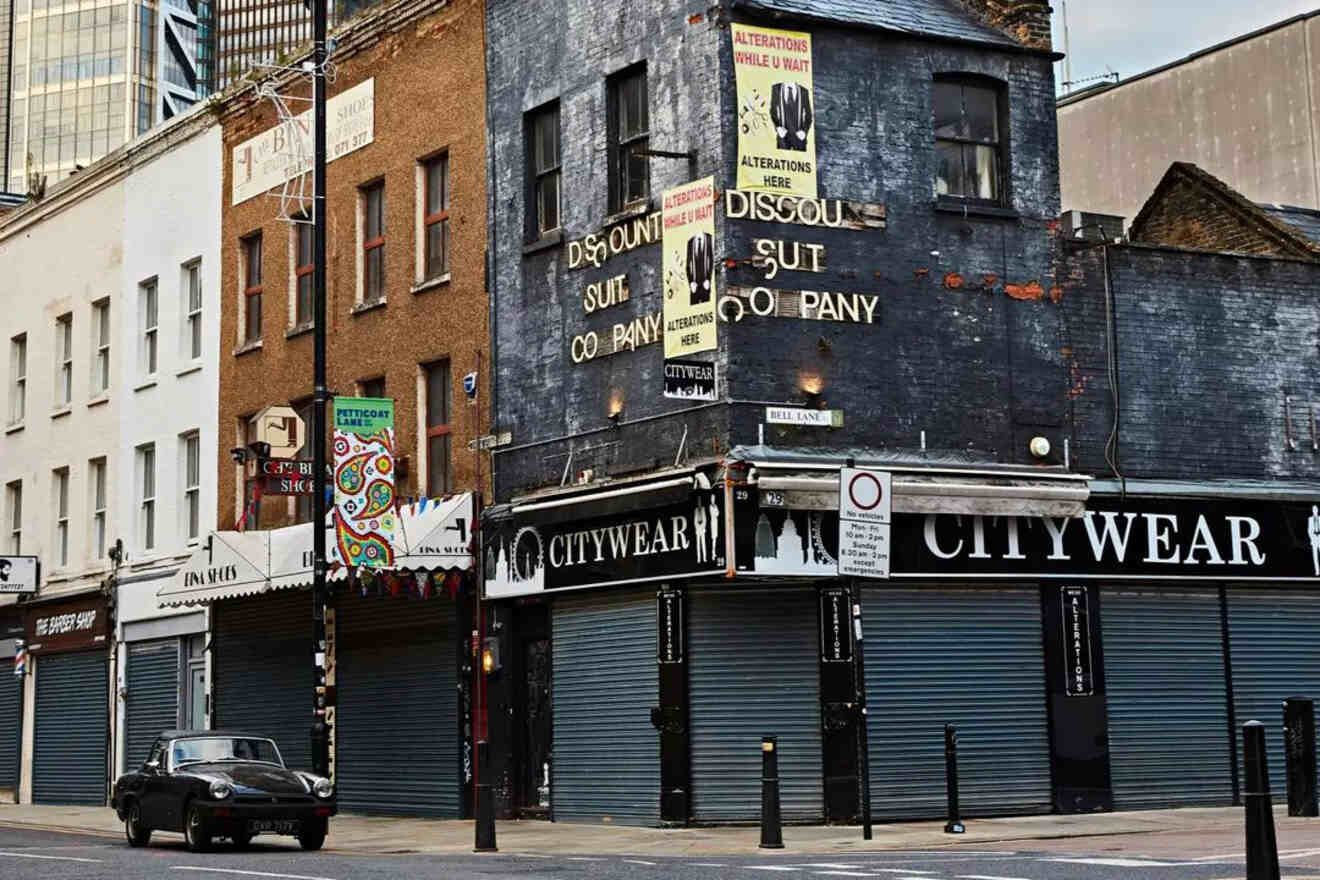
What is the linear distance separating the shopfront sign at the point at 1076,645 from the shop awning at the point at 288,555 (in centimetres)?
806

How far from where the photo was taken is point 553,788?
26516 mm

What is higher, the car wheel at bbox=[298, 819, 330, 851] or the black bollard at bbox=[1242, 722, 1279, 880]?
the black bollard at bbox=[1242, 722, 1279, 880]

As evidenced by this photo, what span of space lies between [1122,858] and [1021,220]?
35.3ft

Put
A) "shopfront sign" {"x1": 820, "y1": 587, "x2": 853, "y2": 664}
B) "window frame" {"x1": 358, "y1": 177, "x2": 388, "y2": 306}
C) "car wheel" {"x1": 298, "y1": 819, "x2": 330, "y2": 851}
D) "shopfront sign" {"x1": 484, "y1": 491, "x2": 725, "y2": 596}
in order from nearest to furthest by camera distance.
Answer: "car wheel" {"x1": 298, "y1": 819, "x2": 330, "y2": 851}
"shopfront sign" {"x1": 484, "y1": 491, "x2": 725, "y2": 596}
"shopfront sign" {"x1": 820, "y1": 587, "x2": 853, "y2": 664}
"window frame" {"x1": 358, "y1": 177, "x2": 388, "y2": 306}

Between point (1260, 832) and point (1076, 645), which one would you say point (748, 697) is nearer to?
point (1076, 645)

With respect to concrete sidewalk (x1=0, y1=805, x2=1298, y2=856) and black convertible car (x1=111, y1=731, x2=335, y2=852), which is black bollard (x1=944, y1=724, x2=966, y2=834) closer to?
concrete sidewalk (x1=0, y1=805, x2=1298, y2=856)

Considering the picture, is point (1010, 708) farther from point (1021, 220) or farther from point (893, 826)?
point (1021, 220)

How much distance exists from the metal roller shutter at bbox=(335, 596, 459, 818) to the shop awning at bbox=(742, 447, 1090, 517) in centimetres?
723

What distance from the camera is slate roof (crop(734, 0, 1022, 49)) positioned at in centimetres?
2461

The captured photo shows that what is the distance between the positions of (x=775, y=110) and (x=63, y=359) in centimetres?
2111

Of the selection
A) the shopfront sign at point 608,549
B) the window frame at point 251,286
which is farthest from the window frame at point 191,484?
the shopfront sign at point 608,549

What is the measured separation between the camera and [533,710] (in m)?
27.2

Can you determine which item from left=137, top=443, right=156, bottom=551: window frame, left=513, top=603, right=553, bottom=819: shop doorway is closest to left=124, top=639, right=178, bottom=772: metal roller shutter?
left=137, top=443, right=156, bottom=551: window frame

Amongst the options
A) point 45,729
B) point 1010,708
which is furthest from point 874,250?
point 45,729
